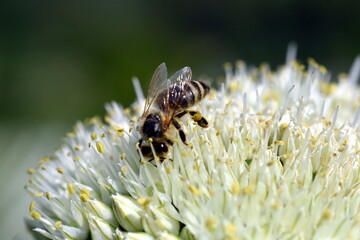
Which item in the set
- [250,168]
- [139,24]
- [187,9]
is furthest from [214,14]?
[250,168]

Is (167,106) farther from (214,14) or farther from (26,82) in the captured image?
(214,14)

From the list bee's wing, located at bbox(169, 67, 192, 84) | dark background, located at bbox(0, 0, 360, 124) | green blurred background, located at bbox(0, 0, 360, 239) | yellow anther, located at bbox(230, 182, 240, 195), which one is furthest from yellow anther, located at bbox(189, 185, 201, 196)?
dark background, located at bbox(0, 0, 360, 124)

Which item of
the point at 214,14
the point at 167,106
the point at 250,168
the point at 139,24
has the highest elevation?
the point at 214,14

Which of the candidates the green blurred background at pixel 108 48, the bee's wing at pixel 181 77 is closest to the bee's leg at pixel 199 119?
the bee's wing at pixel 181 77

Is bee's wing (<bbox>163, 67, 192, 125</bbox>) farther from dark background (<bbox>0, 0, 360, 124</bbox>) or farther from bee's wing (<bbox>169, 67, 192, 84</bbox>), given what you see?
dark background (<bbox>0, 0, 360, 124</bbox>)

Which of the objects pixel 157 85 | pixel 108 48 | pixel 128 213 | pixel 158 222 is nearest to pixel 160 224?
pixel 158 222

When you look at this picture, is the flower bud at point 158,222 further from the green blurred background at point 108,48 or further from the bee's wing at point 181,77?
the green blurred background at point 108,48

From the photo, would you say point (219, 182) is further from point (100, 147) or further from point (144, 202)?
point (100, 147)

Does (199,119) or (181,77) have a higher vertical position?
(181,77)
